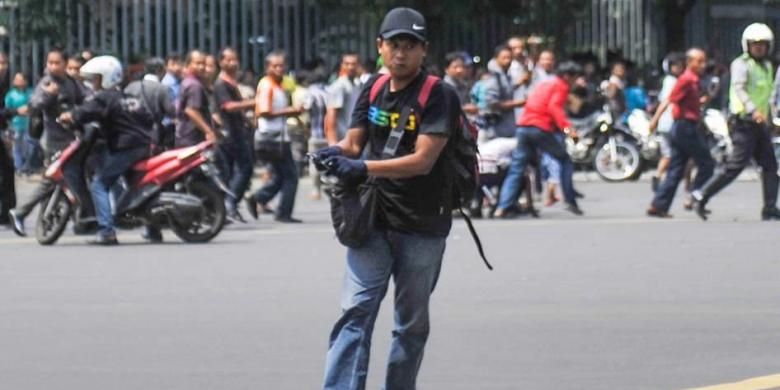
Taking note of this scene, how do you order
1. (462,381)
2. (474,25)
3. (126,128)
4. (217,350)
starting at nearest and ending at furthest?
(462,381) < (217,350) < (126,128) < (474,25)

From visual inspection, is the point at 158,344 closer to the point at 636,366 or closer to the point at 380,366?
the point at 380,366

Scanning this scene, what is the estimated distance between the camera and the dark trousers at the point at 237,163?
2083 centimetres

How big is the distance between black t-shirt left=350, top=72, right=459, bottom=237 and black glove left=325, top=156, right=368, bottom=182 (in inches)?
10.5

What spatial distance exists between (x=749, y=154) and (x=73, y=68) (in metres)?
6.50

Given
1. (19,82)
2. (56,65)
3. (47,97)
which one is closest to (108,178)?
(47,97)

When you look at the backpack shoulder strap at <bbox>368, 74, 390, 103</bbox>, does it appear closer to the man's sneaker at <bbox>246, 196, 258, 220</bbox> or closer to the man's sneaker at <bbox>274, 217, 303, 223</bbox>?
the man's sneaker at <bbox>274, 217, 303, 223</bbox>

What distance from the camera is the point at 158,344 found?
435 inches

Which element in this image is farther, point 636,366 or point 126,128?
point 126,128

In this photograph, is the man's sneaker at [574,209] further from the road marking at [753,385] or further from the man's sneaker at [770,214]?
the road marking at [753,385]

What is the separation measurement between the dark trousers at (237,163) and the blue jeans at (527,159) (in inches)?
94.8

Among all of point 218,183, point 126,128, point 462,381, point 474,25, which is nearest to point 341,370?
point 462,381

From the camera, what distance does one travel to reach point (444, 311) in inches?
492

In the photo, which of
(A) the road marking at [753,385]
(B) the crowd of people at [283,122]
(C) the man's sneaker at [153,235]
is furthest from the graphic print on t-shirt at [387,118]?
(C) the man's sneaker at [153,235]

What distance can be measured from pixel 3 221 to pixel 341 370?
41.2ft
